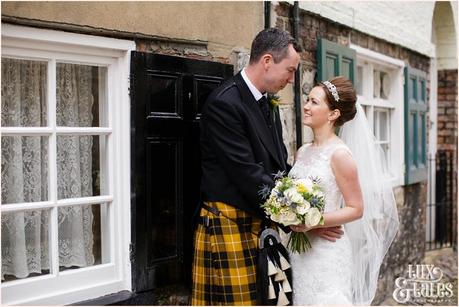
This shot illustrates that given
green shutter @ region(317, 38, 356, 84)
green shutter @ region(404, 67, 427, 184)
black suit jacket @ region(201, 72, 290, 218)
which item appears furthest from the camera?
green shutter @ region(404, 67, 427, 184)

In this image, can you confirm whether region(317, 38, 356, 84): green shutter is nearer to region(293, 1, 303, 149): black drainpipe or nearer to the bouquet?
region(293, 1, 303, 149): black drainpipe

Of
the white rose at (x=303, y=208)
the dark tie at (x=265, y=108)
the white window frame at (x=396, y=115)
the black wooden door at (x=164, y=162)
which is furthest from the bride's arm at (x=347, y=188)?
the white window frame at (x=396, y=115)

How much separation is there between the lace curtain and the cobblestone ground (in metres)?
4.02

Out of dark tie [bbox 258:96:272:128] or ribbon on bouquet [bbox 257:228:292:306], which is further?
dark tie [bbox 258:96:272:128]

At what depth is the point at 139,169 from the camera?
3.75 metres

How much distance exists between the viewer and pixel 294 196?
10.9 ft

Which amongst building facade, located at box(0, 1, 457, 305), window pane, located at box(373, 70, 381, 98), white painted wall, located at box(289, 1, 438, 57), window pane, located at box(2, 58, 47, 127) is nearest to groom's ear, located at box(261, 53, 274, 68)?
building facade, located at box(0, 1, 457, 305)

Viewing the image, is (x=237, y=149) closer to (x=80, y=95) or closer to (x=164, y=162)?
(x=164, y=162)

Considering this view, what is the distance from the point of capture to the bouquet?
3.34 metres

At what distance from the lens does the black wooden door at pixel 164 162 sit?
3750 mm

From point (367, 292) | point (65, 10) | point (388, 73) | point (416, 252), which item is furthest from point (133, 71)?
point (416, 252)

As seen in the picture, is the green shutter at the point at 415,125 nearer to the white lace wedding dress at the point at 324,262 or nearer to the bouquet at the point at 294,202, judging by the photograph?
the white lace wedding dress at the point at 324,262

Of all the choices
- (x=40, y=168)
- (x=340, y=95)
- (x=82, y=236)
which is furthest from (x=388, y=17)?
(x=40, y=168)

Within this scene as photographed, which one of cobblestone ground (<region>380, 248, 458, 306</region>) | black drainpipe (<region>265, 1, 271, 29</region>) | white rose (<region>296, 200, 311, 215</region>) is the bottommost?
cobblestone ground (<region>380, 248, 458, 306</region>)
